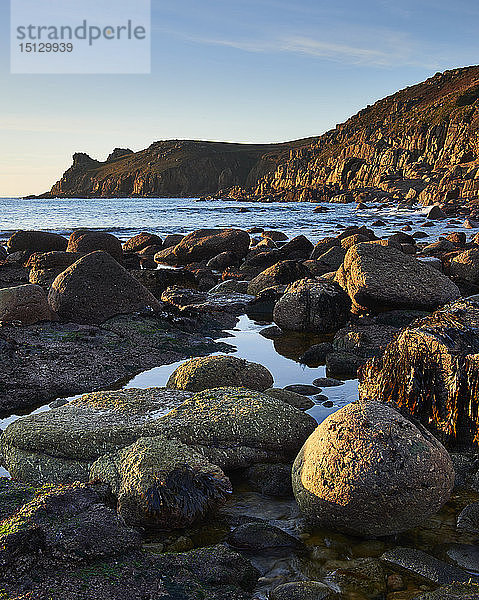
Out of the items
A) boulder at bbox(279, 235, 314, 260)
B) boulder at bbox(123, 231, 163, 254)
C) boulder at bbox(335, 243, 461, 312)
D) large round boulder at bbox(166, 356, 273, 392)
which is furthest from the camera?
boulder at bbox(123, 231, 163, 254)

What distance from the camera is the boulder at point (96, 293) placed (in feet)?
32.2

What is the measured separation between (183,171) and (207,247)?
135 meters

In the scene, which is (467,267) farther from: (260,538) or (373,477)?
(260,538)

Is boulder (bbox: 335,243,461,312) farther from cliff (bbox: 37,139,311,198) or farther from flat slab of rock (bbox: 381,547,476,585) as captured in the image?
cliff (bbox: 37,139,311,198)

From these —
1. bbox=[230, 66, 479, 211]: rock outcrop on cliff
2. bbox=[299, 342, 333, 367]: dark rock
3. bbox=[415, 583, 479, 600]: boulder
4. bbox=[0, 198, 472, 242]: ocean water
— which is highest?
bbox=[230, 66, 479, 211]: rock outcrop on cliff

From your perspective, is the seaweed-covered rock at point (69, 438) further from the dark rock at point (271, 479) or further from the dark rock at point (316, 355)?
the dark rock at point (316, 355)

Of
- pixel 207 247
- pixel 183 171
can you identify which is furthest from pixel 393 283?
pixel 183 171

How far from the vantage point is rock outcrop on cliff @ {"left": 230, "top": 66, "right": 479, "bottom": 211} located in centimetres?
6831

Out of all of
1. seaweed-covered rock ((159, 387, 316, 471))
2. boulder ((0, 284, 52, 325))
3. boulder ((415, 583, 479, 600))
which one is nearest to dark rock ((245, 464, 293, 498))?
seaweed-covered rock ((159, 387, 316, 471))

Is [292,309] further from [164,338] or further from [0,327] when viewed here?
[0,327]

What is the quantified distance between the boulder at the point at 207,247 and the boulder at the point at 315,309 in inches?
364

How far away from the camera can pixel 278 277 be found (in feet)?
43.7

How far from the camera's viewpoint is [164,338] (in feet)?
29.8

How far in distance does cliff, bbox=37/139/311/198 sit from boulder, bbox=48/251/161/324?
133 metres
